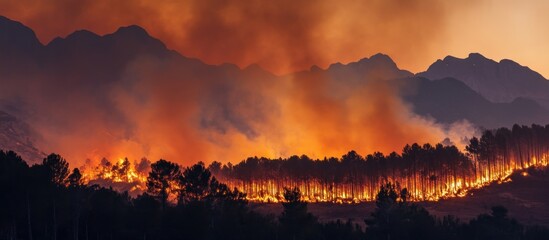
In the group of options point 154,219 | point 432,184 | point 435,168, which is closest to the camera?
point 154,219

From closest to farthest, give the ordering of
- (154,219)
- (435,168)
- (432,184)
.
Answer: (154,219), (435,168), (432,184)

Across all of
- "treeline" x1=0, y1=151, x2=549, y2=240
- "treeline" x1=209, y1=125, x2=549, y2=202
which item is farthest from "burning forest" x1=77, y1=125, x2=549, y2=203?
"treeline" x1=0, y1=151, x2=549, y2=240

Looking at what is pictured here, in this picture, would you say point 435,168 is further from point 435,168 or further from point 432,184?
point 432,184

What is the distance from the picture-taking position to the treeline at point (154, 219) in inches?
3438

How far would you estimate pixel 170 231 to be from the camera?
332 ft

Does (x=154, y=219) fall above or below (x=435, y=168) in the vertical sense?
below

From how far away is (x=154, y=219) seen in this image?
100562mm

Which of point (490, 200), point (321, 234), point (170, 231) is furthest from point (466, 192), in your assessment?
point (170, 231)

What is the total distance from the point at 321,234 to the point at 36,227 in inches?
2005

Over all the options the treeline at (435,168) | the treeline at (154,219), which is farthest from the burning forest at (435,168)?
the treeline at (154,219)

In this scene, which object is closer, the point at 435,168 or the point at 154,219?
the point at 154,219

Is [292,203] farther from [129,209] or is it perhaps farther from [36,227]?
[36,227]

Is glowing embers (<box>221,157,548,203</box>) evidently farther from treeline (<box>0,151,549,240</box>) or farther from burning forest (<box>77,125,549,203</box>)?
treeline (<box>0,151,549,240</box>)

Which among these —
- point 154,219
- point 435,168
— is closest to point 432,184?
point 435,168
